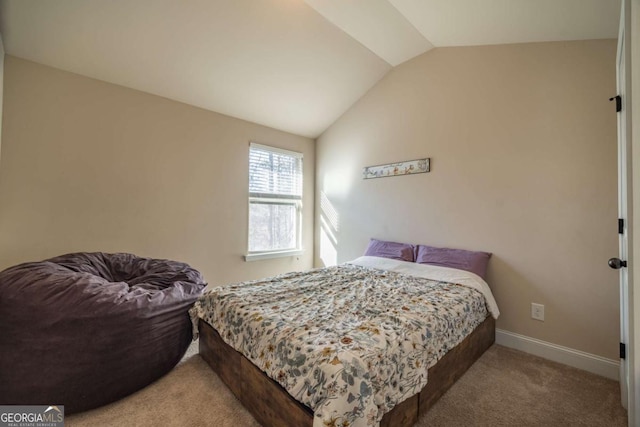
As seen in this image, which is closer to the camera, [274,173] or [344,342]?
[344,342]

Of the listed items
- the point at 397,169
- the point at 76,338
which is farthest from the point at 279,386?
the point at 397,169

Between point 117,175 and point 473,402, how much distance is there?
3.35 meters

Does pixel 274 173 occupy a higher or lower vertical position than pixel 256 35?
lower

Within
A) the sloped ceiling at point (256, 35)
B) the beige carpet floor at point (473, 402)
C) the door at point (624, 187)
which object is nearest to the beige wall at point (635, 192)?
the door at point (624, 187)

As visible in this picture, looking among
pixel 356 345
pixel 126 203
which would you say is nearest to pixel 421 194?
pixel 356 345

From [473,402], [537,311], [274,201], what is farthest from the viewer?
[274,201]

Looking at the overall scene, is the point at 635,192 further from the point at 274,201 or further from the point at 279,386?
the point at 274,201

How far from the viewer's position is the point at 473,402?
163 cm

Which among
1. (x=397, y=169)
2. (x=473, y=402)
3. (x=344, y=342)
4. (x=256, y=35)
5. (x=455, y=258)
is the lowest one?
Result: (x=473, y=402)

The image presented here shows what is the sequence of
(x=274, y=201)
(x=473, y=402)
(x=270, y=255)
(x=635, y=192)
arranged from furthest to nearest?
(x=274, y=201) → (x=270, y=255) → (x=473, y=402) → (x=635, y=192)

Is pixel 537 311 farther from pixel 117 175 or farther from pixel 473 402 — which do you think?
pixel 117 175

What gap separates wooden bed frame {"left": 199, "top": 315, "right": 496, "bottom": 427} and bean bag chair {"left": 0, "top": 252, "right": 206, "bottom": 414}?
1.10ft

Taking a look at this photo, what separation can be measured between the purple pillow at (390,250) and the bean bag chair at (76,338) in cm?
214

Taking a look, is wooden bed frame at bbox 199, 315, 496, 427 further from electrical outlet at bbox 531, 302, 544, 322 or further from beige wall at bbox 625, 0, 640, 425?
beige wall at bbox 625, 0, 640, 425
